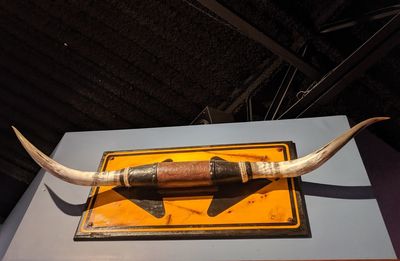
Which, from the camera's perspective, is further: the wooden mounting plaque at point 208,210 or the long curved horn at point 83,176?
the long curved horn at point 83,176

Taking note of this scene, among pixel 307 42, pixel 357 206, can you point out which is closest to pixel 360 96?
pixel 307 42

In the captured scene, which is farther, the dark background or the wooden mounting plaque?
the dark background

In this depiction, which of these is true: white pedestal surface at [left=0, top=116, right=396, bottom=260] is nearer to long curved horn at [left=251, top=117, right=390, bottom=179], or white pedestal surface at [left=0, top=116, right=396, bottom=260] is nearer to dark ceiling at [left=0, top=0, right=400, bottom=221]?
long curved horn at [left=251, top=117, right=390, bottom=179]

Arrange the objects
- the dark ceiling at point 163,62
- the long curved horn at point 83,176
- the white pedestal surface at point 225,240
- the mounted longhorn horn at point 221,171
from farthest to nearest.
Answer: the dark ceiling at point 163,62 → the long curved horn at point 83,176 → the mounted longhorn horn at point 221,171 → the white pedestal surface at point 225,240

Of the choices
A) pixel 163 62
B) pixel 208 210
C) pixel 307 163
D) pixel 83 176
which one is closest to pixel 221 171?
pixel 208 210

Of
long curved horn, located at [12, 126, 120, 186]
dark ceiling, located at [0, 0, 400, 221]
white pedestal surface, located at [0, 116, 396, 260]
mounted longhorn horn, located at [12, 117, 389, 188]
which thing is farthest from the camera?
dark ceiling, located at [0, 0, 400, 221]

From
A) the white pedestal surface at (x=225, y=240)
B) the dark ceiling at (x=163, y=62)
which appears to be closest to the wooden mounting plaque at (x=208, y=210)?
the white pedestal surface at (x=225, y=240)

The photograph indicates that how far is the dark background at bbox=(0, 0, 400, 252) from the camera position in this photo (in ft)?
7.38

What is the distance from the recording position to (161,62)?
2527 millimetres

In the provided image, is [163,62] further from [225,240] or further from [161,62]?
[225,240]

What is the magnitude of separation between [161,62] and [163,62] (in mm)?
16

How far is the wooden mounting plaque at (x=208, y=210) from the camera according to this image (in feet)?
4.05

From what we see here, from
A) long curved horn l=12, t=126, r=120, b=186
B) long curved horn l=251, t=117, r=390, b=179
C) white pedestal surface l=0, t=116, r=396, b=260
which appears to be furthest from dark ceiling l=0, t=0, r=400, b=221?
long curved horn l=12, t=126, r=120, b=186

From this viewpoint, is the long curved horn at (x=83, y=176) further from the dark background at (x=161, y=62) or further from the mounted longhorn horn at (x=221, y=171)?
the dark background at (x=161, y=62)
